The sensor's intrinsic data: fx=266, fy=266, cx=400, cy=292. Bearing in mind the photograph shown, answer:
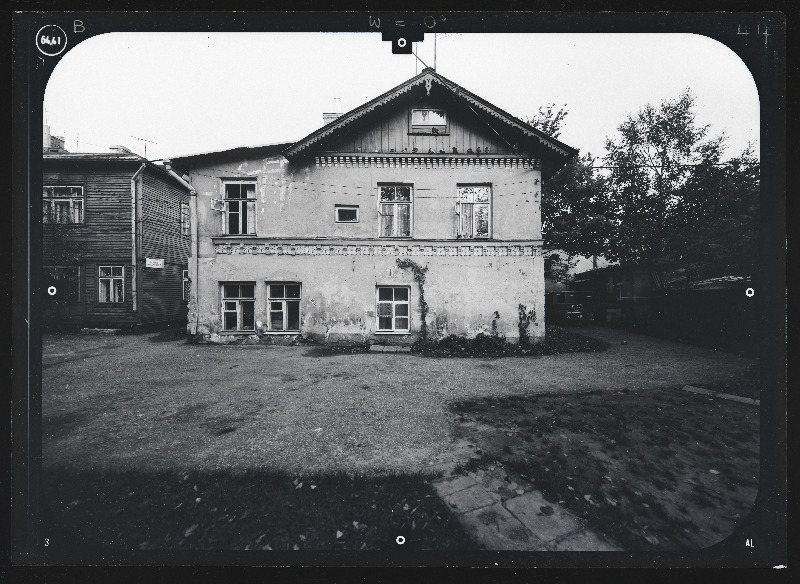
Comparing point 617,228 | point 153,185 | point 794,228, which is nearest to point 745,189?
point 794,228

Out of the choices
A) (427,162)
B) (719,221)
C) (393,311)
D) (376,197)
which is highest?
(427,162)

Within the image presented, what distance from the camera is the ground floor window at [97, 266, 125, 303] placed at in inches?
319

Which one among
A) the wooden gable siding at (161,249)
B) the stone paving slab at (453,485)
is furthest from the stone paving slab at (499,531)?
the wooden gable siding at (161,249)

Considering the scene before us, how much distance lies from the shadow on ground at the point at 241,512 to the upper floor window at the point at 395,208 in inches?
253

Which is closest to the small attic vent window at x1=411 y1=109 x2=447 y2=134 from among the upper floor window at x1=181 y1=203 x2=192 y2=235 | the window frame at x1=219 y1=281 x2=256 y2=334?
the window frame at x1=219 y1=281 x2=256 y2=334

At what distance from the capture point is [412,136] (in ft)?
24.2

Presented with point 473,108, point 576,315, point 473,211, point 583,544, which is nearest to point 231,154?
point 473,108

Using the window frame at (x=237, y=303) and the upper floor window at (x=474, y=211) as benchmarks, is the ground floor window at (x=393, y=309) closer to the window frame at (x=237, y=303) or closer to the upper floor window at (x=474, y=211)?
the upper floor window at (x=474, y=211)

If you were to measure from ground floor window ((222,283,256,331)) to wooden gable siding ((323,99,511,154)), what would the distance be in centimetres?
511

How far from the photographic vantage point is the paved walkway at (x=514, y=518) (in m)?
1.61

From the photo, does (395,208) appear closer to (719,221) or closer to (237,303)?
(237,303)

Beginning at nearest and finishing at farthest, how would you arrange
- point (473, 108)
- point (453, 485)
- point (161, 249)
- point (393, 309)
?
point (453, 485) → point (473, 108) → point (393, 309) → point (161, 249)

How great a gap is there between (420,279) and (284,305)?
417 centimetres

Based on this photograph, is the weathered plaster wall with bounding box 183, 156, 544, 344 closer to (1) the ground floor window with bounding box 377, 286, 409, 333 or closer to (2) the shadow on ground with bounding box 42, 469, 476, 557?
(1) the ground floor window with bounding box 377, 286, 409, 333
